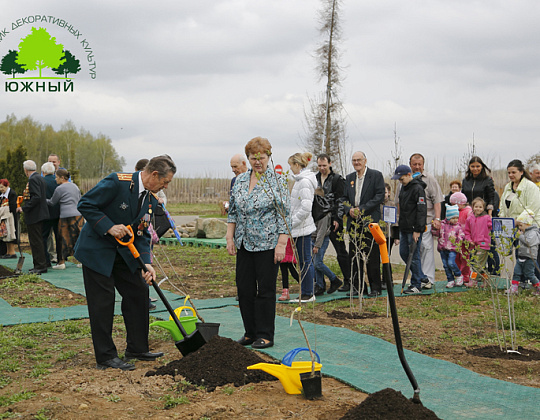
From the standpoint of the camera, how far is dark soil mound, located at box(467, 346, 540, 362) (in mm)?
4803

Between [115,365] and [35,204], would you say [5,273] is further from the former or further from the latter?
[115,365]

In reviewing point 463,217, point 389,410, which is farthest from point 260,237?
point 463,217

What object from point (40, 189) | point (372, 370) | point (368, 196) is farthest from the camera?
point (40, 189)

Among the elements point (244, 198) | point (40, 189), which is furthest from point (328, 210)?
point (40, 189)

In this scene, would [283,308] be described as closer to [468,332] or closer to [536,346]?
[468,332]

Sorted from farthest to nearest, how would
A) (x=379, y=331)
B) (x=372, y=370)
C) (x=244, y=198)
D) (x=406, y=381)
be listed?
1. (x=379, y=331)
2. (x=244, y=198)
3. (x=372, y=370)
4. (x=406, y=381)

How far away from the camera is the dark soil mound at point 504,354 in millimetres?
4803

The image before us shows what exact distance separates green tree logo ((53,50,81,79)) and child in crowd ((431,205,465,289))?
14925 mm

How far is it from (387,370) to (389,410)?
1.34 meters

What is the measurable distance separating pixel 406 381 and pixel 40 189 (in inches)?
306

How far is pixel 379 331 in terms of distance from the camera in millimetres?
5668

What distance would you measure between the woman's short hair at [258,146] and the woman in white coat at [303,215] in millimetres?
1916

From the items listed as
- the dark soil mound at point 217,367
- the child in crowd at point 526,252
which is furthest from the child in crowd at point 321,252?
the dark soil mound at point 217,367

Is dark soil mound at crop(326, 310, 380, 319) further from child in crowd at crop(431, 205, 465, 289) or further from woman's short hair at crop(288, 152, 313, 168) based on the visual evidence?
child in crowd at crop(431, 205, 465, 289)
